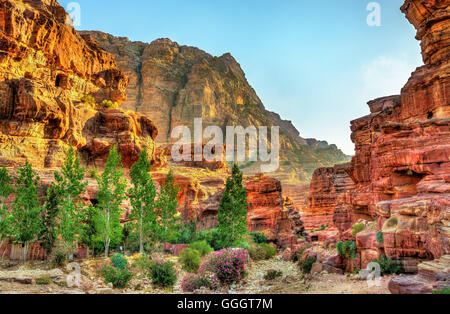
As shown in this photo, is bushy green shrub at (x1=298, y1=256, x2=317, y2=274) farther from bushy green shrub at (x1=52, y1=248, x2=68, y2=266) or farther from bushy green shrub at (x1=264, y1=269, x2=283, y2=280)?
bushy green shrub at (x1=52, y1=248, x2=68, y2=266)

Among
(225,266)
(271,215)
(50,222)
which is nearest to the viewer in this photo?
(225,266)

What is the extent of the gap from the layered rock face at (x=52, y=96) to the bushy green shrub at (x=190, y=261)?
678 inches

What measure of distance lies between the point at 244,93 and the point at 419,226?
16497cm

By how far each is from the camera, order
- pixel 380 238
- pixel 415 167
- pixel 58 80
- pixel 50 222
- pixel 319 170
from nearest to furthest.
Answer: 1. pixel 380 238
2. pixel 415 167
3. pixel 50 222
4. pixel 58 80
5. pixel 319 170

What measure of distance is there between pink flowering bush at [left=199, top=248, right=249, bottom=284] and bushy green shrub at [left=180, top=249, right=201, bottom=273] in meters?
2.72

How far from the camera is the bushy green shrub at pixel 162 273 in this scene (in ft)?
57.7

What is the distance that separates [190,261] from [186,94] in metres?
120

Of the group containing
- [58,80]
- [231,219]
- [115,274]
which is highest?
[58,80]

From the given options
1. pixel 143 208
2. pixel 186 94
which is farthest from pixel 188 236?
pixel 186 94

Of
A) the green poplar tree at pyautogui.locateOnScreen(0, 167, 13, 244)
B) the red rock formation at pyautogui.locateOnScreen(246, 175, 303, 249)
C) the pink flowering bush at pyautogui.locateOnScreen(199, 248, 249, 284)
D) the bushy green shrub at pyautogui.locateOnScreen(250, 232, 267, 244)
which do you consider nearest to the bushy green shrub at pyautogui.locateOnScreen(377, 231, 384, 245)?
the pink flowering bush at pyautogui.locateOnScreen(199, 248, 249, 284)

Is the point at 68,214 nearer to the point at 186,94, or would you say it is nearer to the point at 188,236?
the point at 188,236

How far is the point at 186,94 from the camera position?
136 m

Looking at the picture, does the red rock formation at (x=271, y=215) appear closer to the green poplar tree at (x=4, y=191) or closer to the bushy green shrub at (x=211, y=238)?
the bushy green shrub at (x=211, y=238)
